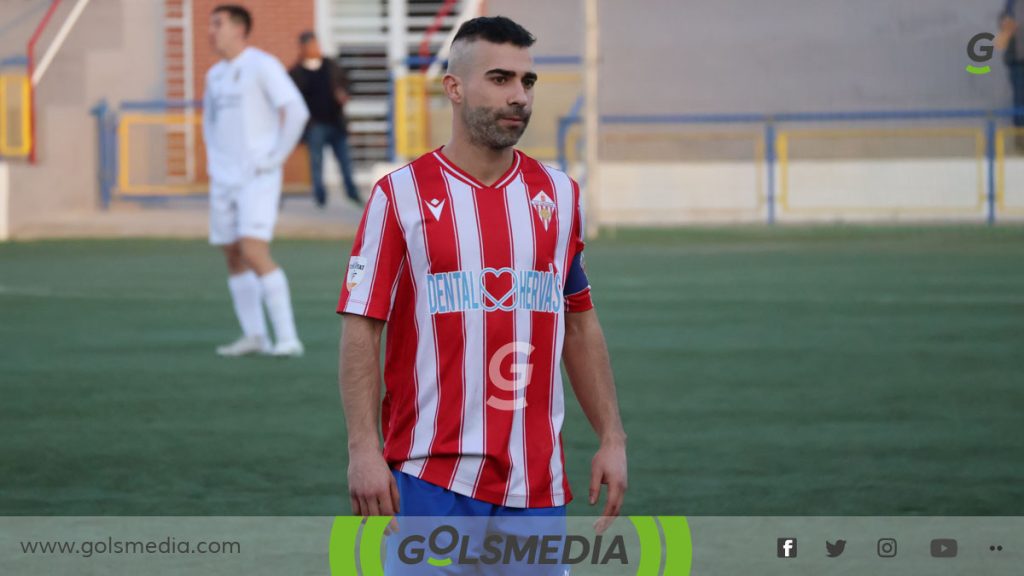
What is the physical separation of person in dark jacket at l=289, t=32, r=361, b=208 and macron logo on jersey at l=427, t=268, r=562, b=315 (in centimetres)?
2131

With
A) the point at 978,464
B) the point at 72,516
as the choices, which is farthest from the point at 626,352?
the point at 72,516

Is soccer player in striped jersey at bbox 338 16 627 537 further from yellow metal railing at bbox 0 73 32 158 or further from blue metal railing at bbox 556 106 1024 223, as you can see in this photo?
blue metal railing at bbox 556 106 1024 223

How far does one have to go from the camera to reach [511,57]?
3.66 m

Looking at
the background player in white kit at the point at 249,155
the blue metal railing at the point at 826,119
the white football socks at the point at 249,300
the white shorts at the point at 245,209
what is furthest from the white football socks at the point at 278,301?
the blue metal railing at the point at 826,119

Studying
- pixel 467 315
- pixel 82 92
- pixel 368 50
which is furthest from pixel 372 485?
pixel 368 50

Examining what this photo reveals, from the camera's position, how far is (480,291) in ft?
11.9

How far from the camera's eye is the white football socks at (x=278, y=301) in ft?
35.9

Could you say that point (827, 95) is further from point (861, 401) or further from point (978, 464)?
point (978, 464)

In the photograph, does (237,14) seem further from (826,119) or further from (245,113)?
(826,119)

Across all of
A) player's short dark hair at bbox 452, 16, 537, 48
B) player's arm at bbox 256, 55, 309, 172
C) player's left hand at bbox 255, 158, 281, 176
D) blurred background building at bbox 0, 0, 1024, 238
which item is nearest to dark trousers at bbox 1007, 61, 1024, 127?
blurred background building at bbox 0, 0, 1024, 238

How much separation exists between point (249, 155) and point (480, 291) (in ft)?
25.2

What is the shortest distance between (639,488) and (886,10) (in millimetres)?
23115

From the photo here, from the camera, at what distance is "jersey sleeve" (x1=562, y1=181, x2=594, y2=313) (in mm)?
3818

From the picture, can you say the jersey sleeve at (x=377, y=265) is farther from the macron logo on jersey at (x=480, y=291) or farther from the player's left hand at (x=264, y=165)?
the player's left hand at (x=264, y=165)
